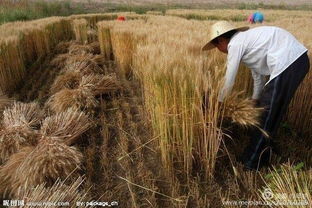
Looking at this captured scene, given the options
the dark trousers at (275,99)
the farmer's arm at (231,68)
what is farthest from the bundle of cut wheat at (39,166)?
the dark trousers at (275,99)

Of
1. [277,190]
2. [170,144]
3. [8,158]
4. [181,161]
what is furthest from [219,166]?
[8,158]

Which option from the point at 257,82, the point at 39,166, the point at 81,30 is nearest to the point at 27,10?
the point at 81,30

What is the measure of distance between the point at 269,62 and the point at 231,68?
12.5 inches

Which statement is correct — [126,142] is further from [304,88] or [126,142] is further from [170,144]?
[304,88]

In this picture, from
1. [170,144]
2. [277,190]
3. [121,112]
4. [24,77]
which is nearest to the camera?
[277,190]

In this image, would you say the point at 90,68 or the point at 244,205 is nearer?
the point at 244,205

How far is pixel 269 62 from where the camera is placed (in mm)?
1604

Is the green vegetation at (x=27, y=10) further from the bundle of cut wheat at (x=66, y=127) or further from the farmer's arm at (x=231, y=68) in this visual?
the farmer's arm at (x=231, y=68)

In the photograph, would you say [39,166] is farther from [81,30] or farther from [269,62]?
[81,30]

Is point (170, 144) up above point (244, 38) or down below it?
below

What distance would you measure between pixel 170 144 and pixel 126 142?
1.98ft

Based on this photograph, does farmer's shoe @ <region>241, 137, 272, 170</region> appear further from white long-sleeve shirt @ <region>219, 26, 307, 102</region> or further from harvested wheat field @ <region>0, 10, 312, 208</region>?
white long-sleeve shirt @ <region>219, 26, 307, 102</region>

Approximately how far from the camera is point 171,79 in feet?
4.90

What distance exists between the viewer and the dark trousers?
156 centimetres
